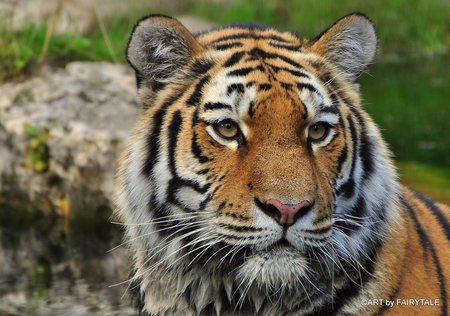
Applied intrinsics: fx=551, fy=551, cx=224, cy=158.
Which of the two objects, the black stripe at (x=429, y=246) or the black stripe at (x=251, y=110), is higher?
the black stripe at (x=251, y=110)

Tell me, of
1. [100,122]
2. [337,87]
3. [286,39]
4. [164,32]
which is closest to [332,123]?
[337,87]

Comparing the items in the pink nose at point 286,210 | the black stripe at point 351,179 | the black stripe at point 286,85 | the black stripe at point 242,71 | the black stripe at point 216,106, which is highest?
the black stripe at point 242,71

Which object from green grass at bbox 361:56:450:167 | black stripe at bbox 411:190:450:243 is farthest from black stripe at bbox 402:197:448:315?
green grass at bbox 361:56:450:167

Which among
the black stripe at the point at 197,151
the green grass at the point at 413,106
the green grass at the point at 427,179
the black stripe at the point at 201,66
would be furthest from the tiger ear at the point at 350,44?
the green grass at the point at 413,106

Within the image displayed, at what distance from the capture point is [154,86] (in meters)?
2.28

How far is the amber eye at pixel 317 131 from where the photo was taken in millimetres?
2021

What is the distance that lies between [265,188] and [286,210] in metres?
0.11

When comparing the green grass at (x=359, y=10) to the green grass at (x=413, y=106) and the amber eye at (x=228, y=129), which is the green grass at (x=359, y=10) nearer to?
the green grass at (x=413, y=106)

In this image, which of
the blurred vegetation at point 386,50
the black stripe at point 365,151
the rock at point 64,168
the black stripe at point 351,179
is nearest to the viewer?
the black stripe at point 351,179

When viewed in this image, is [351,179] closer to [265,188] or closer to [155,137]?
[265,188]

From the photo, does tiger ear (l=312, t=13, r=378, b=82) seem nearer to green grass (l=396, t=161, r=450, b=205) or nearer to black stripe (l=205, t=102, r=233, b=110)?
black stripe (l=205, t=102, r=233, b=110)

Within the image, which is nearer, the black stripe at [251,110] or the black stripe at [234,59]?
the black stripe at [251,110]

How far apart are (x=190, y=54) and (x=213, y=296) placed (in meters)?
0.95

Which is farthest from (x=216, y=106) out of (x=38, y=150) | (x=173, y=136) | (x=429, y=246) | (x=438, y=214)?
(x=38, y=150)
